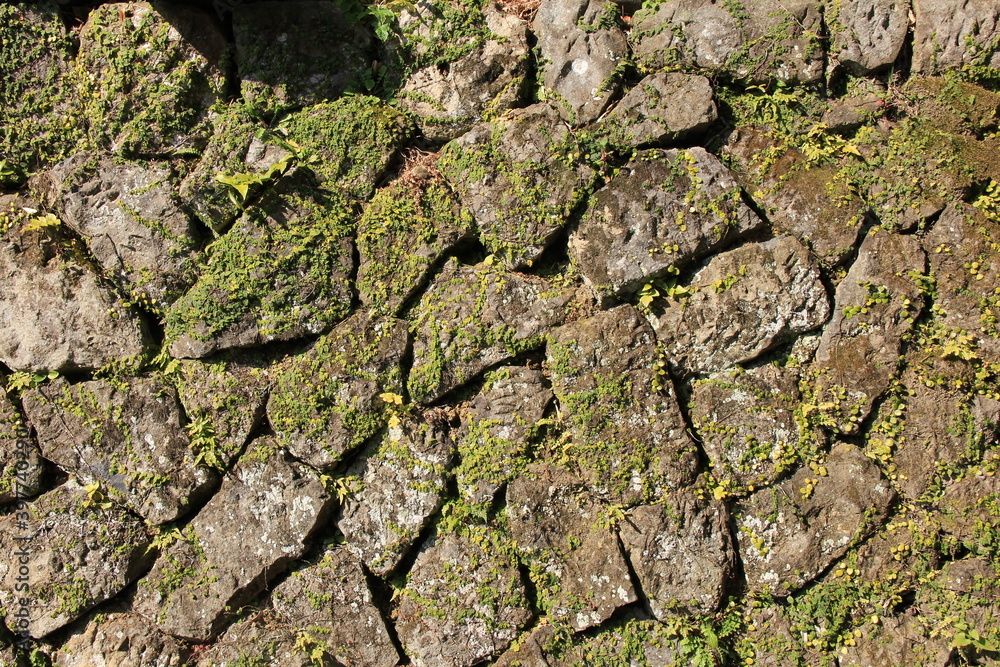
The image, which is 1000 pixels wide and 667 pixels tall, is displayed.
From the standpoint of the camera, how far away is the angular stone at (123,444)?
4.63 metres

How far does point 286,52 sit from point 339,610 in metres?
4.04

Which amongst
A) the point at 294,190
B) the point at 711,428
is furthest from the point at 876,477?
the point at 294,190

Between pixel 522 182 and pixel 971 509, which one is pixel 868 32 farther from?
pixel 971 509

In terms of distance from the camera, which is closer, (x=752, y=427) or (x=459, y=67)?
(x=752, y=427)

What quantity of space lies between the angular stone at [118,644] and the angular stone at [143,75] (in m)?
3.38

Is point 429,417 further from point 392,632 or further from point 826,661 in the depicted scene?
point 826,661

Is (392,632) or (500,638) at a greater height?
(392,632)

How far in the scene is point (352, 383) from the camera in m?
4.55

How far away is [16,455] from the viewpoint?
184 inches

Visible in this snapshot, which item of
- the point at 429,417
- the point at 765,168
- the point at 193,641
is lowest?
the point at 193,641

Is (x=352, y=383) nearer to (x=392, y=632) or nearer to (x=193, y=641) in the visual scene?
(x=392, y=632)

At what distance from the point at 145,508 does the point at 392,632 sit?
1.97m

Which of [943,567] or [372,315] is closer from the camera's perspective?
[943,567]

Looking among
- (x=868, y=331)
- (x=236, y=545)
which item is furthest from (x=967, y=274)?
(x=236, y=545)
